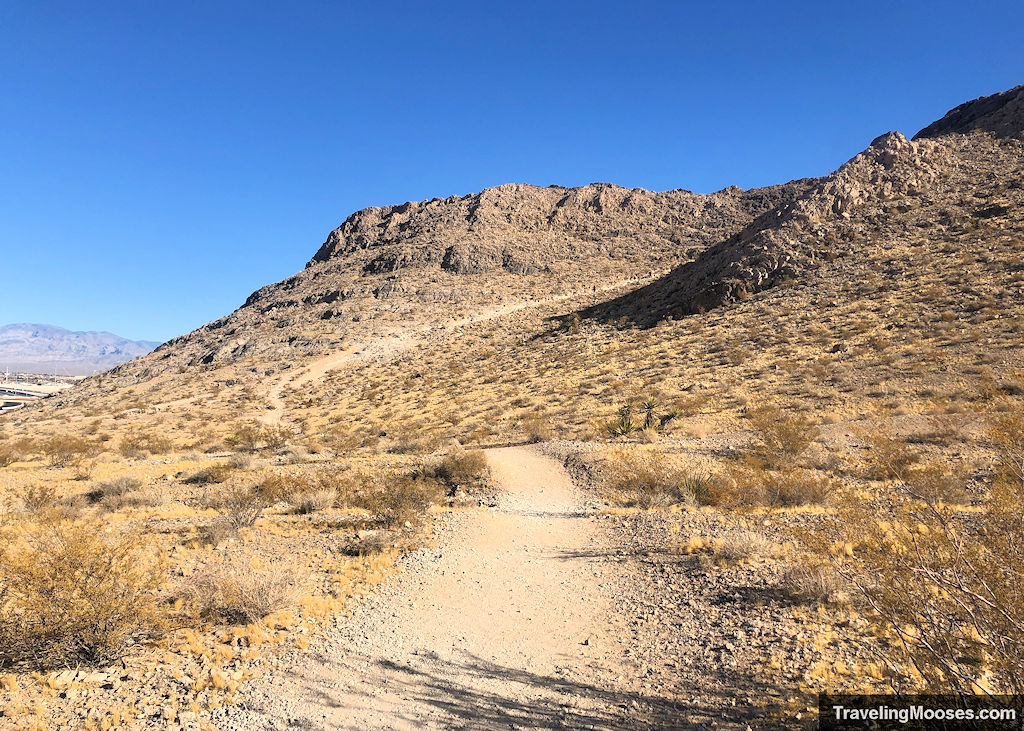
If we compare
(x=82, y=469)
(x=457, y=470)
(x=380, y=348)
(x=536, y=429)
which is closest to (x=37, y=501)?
(x=82, y=469)

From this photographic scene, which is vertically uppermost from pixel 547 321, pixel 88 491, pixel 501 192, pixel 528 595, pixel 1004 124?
pixel 501 192

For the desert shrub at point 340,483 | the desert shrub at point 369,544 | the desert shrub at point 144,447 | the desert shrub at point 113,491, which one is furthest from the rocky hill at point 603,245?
the desert shrub at point 113,491

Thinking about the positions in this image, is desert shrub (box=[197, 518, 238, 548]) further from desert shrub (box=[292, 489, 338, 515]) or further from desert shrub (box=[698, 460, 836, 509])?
desert shrub (box=[698, 460, 836, 509])

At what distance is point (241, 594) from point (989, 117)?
234 feet

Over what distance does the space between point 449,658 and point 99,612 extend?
3.90 metres

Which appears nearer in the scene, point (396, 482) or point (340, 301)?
point (396, 482)

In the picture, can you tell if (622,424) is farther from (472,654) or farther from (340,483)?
(472,654)

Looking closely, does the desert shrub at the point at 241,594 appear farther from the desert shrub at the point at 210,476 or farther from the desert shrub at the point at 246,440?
the desert shrub at the point at 246,440

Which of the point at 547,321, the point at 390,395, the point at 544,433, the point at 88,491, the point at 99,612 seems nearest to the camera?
the point at 99,612

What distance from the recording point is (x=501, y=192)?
83250 millimetres

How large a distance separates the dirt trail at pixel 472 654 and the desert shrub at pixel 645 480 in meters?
2.60

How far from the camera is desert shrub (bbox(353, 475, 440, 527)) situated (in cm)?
1093

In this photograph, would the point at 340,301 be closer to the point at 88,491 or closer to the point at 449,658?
the point at 88,491

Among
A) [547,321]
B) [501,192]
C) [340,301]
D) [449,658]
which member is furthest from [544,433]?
[501,192]
